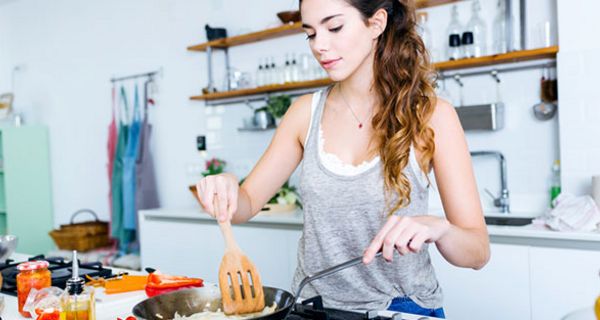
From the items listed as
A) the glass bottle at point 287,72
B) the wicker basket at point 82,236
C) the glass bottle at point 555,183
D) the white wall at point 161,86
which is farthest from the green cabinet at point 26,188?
the glass bottle at point 555,183

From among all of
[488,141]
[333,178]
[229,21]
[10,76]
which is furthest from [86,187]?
[333,178]

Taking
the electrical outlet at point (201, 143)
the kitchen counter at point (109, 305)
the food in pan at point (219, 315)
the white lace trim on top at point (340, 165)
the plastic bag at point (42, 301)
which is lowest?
the kitchen counter at point (109, 305)

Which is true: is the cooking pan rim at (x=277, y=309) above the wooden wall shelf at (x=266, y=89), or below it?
below

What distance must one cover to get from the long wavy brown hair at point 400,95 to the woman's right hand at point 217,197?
0.39m

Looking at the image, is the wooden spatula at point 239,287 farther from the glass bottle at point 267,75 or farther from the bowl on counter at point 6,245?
the glass bottle at point 267,75

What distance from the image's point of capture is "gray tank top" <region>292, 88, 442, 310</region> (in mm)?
1582

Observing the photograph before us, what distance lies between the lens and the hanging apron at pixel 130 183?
486cm

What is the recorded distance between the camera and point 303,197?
171 centimetres

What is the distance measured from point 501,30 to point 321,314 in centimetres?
232

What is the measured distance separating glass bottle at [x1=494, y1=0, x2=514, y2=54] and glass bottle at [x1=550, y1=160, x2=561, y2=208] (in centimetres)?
62

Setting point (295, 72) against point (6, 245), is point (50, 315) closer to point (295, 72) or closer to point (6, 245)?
point (6, 245)

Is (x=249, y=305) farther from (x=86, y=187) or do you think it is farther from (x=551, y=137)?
(x=86, y=187)

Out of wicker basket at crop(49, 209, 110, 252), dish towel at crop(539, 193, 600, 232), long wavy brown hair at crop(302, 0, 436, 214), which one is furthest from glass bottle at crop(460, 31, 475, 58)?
wicker basket at crop(49, 209, 110, 252)

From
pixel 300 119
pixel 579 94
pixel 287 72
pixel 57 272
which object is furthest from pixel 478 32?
pixel 57 272
